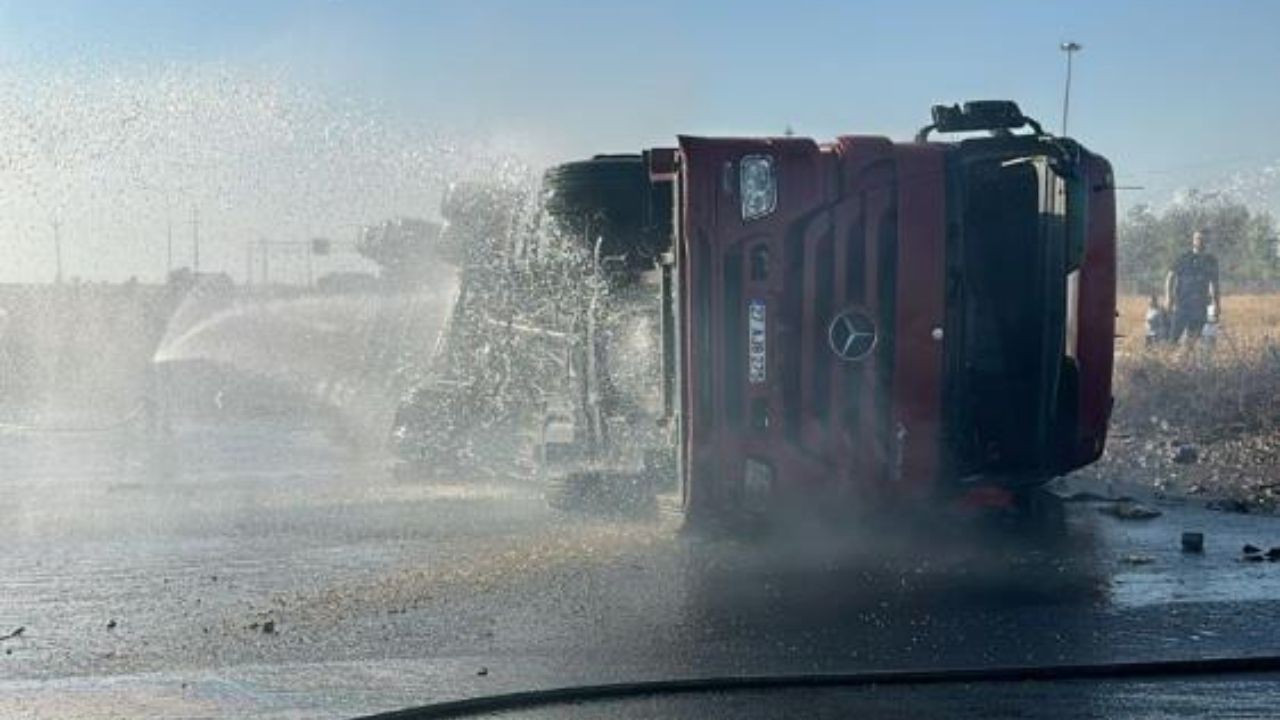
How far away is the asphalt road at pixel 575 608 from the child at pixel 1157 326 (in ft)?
28.8

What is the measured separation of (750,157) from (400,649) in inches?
128

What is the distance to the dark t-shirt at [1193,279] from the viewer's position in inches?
643

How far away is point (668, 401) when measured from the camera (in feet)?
26.9

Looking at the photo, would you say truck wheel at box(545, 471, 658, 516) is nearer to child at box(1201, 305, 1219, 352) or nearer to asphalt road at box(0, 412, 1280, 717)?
asphalt road at box(0, 412, 1280, 717)

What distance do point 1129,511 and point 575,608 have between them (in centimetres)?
428

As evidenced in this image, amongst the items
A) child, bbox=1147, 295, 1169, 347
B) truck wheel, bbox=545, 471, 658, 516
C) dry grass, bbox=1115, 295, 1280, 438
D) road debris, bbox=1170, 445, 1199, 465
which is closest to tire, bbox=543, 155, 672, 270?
truck wheel, bbox=545, 471, 658, 516

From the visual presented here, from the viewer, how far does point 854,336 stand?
24.3 ft

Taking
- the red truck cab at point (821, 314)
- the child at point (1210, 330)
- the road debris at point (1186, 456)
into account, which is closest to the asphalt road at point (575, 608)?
the red truck cab at point (821, 314)

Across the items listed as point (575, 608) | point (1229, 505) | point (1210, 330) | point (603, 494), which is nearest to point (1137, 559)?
point (1229, 505)

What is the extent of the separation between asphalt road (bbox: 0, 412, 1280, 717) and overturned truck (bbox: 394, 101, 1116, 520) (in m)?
0.45

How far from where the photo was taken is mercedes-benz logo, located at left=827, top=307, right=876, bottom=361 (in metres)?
7.41

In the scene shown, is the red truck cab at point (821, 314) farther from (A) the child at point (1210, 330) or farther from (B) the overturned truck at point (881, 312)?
(A) the child at point (1210, 330)

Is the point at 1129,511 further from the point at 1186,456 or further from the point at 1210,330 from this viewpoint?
the point at 1210,330

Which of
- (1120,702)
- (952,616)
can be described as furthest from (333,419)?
(1120,702)
